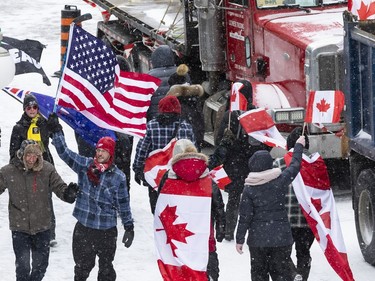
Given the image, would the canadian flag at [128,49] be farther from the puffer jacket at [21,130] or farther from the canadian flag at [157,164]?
the canadian flag at [157,164]

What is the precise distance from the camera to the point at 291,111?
44.1 feet

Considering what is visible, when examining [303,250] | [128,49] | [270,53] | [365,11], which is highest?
[365,11]

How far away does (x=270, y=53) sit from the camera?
14312 millimetres

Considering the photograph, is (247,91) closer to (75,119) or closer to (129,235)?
(75,119)

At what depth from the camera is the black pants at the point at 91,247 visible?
32.7ft

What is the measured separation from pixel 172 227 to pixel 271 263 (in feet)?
2.63

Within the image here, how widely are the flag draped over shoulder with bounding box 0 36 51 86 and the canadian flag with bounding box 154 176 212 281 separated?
10.9ft

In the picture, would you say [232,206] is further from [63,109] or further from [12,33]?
[12,33]

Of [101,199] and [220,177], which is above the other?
[101,199]

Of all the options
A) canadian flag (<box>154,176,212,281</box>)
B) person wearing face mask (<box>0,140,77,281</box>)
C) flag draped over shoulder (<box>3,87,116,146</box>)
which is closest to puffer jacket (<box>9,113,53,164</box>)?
flag draped over shoulder (<box>3,87,116,146</box>)

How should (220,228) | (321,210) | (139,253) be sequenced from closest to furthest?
1. (220,228)
2. (321,210)
3. (139,253)

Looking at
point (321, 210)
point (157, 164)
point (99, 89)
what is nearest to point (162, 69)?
point (157, 164)

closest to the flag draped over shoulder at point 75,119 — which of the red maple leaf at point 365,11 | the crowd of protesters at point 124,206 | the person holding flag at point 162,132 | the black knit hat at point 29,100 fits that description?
the black knit hat at point 29,100

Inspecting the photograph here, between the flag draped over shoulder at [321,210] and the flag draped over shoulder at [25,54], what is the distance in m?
3.44
